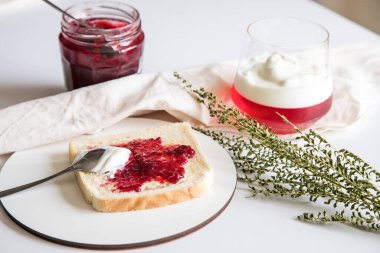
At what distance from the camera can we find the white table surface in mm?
1194

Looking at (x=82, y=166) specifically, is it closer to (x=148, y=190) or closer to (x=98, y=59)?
(x=148, y=190)

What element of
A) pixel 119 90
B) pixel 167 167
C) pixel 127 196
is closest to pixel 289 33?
pixel 119 90

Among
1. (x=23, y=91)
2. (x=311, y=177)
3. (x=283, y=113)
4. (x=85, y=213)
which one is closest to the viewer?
(x=85, y=213)

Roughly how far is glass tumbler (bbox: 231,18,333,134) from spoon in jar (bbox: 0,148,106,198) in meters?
0.37

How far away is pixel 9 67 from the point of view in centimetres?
177

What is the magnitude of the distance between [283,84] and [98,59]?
16.4 inches

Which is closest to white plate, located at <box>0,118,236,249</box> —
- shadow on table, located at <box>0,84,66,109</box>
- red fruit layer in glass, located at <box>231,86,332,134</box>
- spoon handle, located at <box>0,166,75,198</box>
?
spoon handle, located at <box>0,166,75,198</box>

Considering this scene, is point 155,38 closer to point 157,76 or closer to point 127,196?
point 157,76

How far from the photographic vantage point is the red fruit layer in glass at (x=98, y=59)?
4.99ft

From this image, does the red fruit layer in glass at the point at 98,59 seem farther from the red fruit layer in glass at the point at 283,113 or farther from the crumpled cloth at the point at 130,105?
the red fruit layer in glass at the point at 283,113

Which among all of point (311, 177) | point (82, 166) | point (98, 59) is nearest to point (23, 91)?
point (98, 59)

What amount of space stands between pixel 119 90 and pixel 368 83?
63 cm

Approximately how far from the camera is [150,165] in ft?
4.25

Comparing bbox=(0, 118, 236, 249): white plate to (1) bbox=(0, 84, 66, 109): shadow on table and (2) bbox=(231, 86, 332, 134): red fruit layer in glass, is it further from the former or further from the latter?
(1) bbox=(0, 84, 66, 109): shadow on table
